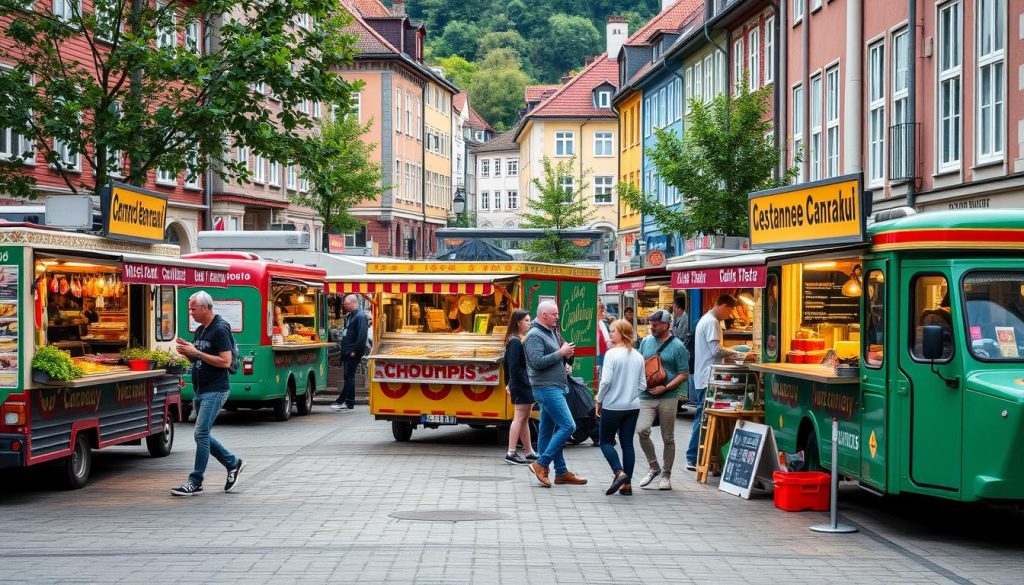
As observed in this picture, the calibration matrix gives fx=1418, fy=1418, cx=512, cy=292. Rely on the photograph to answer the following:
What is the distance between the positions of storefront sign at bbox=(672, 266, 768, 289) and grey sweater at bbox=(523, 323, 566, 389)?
2.26 m

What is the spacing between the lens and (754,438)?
45.5 ft

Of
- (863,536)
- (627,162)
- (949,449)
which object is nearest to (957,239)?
(949,449)

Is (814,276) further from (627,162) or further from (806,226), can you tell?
(627,162)

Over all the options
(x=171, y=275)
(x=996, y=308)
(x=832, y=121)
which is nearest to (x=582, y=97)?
(x=832, y=121)

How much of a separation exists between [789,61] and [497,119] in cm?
11147

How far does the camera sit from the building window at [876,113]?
2858cm

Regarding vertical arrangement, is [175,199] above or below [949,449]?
above

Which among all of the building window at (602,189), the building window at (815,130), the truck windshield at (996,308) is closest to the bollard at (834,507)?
the truck windshield at (996,308)

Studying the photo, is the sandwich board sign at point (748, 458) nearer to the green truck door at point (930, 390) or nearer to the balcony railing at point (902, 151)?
the green truck door at point (930, 390)

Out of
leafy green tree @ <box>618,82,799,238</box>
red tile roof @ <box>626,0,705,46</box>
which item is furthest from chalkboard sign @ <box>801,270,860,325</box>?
red tile roof @ <box>626,0,705,46</box>

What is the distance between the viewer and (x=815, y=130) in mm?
33062

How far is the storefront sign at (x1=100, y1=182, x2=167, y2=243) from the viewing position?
572 inches

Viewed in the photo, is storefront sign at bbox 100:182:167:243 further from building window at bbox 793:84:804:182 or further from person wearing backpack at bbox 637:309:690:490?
building window at bbox 793:84:804:182

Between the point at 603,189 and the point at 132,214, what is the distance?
258ft
